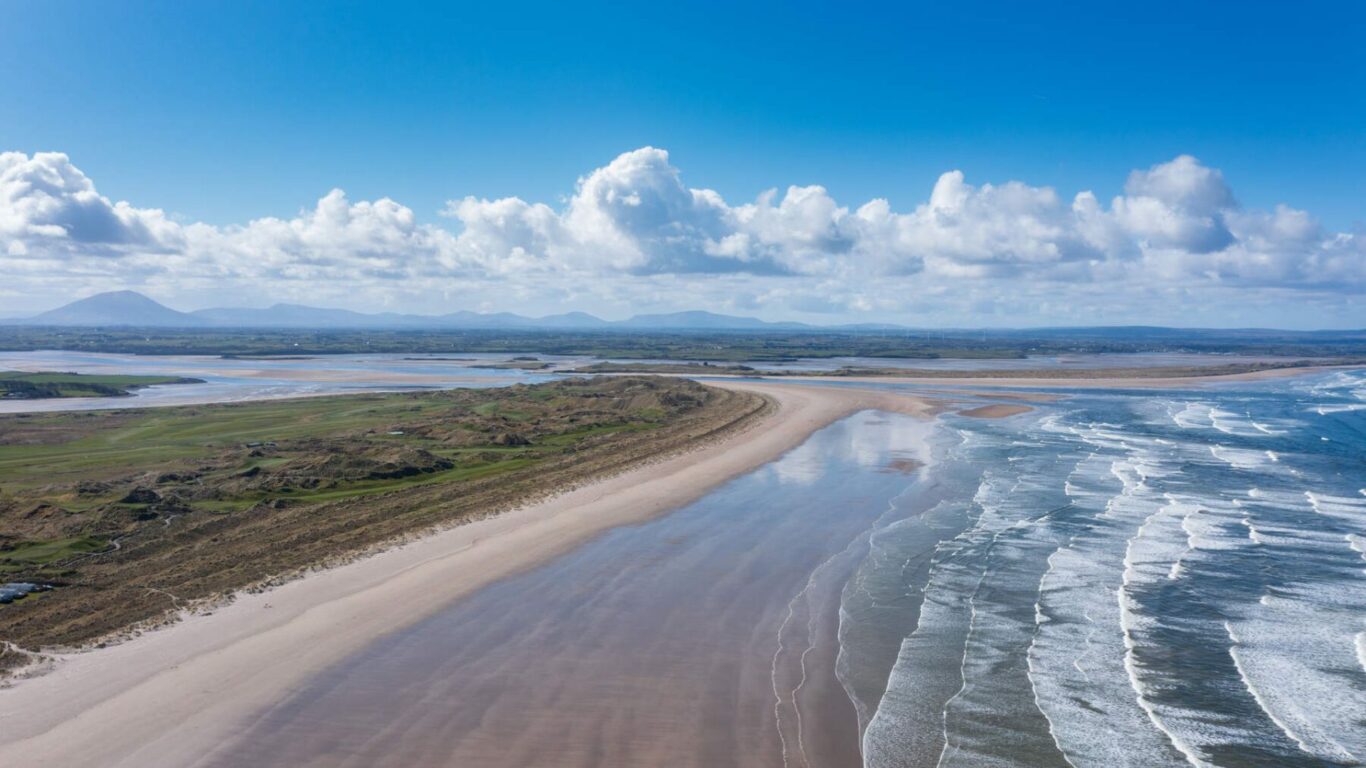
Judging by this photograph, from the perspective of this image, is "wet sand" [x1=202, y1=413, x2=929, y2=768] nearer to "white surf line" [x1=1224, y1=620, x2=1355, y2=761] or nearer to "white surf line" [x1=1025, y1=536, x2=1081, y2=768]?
"white surf line" [x1=1025, y1=536, x2=1081, y2=768]

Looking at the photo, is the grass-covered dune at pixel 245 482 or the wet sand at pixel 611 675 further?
the grass-covered dune at pixel 245 482

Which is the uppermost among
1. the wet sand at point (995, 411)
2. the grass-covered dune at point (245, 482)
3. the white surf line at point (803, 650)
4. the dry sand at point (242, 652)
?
the grass-covered dune at point (245, 482)

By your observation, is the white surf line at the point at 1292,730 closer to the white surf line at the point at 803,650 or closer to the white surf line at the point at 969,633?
the white surf line at the point at 969,633

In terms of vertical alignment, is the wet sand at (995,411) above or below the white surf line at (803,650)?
below

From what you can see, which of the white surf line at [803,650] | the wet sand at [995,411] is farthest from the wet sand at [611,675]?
the wet sand at [995,411]

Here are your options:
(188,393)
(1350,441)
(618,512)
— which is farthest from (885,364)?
(618,512)

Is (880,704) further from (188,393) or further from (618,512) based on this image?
(188,393)
